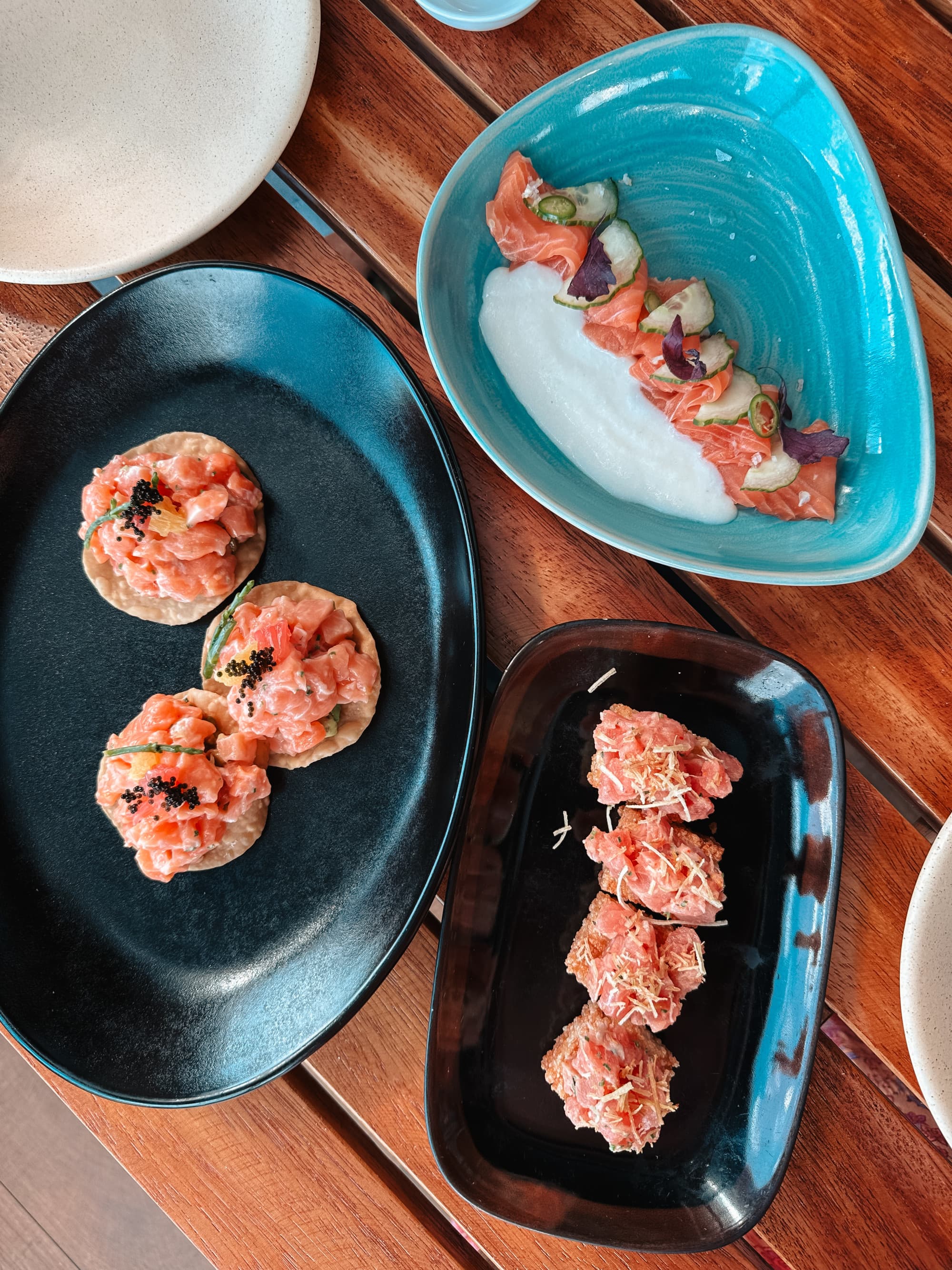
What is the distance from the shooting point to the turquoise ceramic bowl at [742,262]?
1.59 meters

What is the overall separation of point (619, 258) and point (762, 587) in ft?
2.66

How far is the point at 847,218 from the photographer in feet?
5.39

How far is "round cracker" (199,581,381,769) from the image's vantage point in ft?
5.93

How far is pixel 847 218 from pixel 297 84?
126cm

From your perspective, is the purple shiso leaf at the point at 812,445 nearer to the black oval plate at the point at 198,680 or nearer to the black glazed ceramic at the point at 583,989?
the black glazed ceramic at the point at 583,989

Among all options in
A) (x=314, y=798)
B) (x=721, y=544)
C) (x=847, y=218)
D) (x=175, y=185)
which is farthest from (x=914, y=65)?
(x=314, y=798)

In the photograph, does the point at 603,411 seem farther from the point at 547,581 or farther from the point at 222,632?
A: the point at 222,632

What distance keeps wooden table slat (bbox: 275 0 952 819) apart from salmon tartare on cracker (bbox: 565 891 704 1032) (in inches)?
25.8

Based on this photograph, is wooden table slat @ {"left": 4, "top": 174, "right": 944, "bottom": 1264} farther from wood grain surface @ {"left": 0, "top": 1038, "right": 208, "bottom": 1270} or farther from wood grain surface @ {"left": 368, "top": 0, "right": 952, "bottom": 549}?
wood grain surface @ {"left": 0, "top": 1038, "right": 208, "bottom": 1270}

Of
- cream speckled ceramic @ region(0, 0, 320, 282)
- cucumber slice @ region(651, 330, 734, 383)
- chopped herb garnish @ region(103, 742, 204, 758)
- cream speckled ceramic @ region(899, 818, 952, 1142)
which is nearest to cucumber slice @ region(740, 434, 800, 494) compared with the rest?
cucumber slice @ region(651, 330, 734, 383)

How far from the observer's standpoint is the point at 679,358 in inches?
63.9

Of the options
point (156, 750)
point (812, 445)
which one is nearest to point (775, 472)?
point (812, 445)

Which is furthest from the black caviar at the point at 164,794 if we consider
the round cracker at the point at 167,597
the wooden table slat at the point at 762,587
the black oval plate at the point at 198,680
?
the wooden table slat at the point at 762,587

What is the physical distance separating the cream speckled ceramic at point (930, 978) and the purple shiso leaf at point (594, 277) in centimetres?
135
